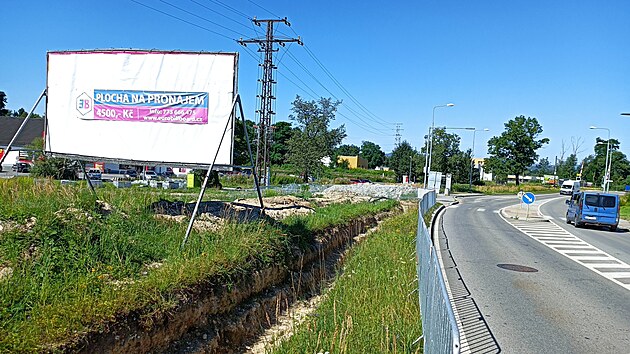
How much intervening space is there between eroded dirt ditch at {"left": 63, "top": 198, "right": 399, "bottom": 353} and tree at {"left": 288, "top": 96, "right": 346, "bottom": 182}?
43.2 metres

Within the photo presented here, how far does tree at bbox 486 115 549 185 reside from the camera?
89.9m

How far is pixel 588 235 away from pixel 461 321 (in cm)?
1770

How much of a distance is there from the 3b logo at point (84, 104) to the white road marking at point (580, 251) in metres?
12.2

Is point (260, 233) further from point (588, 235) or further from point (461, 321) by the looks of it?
point (588, 235)

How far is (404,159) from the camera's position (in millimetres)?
85500

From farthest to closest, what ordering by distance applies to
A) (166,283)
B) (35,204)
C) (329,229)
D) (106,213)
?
(329,229) < (106,213) < (35,204) < (166,283)

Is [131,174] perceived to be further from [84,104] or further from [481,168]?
[481,168]

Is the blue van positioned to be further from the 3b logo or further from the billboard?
the 3b logo

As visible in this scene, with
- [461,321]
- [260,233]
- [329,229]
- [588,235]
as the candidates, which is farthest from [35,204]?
[588,235]

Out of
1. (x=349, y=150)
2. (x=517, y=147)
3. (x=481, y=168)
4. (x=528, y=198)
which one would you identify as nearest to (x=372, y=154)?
(x=349, y=150)

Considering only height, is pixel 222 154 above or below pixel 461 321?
above

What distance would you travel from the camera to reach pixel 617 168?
4178 inches

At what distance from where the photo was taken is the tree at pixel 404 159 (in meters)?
79.0

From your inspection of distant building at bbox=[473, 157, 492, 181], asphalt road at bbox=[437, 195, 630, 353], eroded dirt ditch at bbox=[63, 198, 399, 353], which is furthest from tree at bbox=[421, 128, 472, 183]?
eroded dirt ditch at bbox=[63, 198, 399, 353]
